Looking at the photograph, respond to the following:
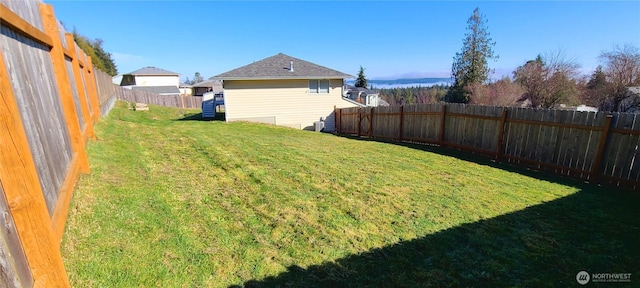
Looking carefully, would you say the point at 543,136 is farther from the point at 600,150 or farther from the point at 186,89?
the point at 186,89

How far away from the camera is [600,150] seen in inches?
244

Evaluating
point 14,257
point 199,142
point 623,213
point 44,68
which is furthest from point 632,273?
point 199,142

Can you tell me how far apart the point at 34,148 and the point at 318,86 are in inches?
644

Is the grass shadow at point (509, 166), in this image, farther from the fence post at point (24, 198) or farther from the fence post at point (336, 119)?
the fence post at point (24, 198)

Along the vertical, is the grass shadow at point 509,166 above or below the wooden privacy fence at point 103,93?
A: below

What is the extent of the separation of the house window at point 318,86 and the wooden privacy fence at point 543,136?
7545 millimetres

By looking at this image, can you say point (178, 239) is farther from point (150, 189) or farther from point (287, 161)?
point (287, 161)

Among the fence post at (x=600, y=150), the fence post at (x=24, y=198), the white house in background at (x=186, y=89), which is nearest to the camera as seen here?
the fence post at (x=24, y=198)

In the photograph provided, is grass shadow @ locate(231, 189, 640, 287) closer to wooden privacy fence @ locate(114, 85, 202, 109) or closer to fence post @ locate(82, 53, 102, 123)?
fence post @ locate(82, 53, 102, 123)

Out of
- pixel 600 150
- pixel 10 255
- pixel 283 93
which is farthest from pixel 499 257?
pixel 283 93

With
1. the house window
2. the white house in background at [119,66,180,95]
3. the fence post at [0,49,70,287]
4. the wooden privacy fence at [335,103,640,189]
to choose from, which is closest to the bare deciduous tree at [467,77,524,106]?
the house window

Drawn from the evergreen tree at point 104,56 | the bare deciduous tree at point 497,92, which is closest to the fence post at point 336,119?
the bare deciduous tree at point 497,92

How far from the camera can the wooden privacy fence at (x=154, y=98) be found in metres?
23.4

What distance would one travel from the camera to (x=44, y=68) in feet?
11.8
